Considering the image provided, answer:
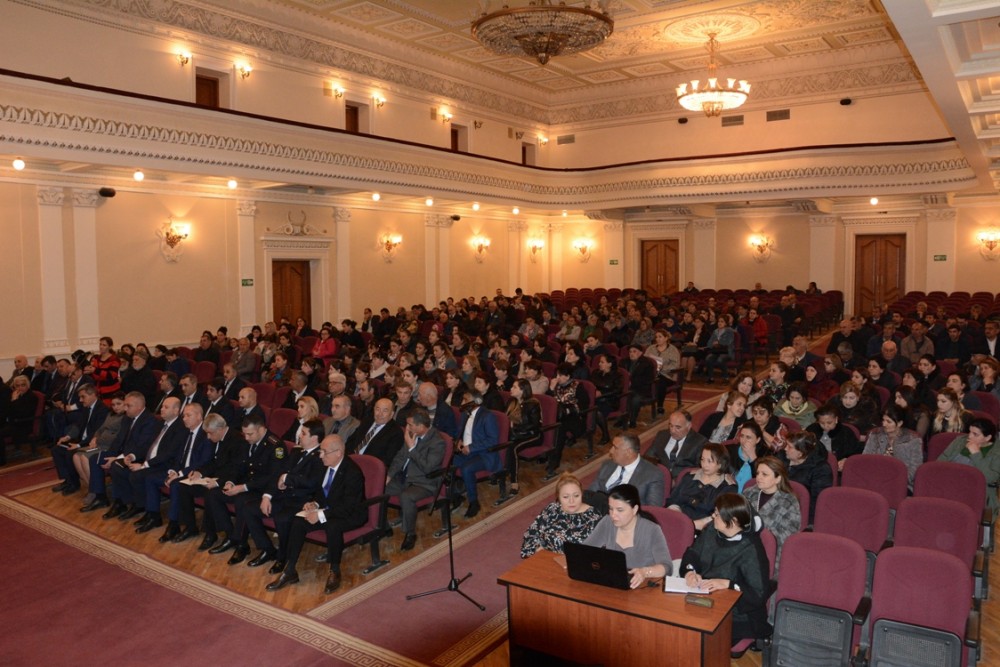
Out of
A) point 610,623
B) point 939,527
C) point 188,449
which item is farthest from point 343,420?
point 939,527

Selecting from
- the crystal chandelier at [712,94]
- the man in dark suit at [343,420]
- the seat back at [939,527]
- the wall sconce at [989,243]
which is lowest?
the seat back at [939,527]

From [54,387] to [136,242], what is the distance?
4.05 meters

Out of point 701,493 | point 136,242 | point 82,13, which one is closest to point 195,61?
point 82,13

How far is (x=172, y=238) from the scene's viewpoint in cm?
1398

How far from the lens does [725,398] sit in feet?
23.3

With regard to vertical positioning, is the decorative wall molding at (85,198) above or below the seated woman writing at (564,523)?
above

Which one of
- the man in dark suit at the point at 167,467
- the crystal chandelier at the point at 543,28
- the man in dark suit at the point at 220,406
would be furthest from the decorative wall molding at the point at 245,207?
the man in dark suit at the point at 167,467

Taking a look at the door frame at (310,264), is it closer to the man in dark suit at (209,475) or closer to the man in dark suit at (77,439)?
the man in dark suit at (77,439)

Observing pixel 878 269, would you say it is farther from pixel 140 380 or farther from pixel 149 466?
pixel 149 466

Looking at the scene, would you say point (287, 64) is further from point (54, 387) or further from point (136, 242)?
point (54, 387)

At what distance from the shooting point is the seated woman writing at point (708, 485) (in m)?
5.18

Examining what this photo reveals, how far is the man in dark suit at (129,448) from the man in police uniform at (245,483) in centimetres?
139

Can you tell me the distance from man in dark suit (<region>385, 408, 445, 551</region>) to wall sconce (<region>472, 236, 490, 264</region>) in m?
14.5

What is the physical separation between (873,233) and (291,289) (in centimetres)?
1473
